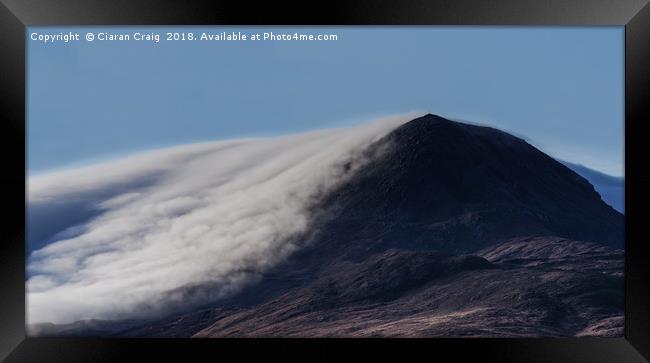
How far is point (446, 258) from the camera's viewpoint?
32.2 ft

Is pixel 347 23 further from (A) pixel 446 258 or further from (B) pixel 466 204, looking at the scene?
(A) pixel 446 258

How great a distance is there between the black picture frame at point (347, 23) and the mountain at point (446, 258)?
30 cm

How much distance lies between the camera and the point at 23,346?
7.17 meters

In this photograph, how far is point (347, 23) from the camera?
7.45 metres

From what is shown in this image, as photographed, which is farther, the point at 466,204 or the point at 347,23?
the point at 466,204

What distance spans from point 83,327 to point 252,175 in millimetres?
2585

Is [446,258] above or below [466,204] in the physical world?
below

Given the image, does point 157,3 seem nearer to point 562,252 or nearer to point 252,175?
point 252,175

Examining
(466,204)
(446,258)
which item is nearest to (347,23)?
(466,204)

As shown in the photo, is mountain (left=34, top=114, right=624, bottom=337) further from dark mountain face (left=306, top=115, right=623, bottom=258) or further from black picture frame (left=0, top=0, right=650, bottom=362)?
black picture frame (left=0, top=0, right=650, bottom=362)

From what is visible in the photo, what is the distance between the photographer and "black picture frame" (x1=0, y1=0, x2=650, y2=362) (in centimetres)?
717

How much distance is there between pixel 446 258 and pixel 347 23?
3.98 m

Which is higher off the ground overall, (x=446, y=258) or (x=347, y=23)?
(x=347, y=23)

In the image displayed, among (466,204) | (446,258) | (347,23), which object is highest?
(347,23)
